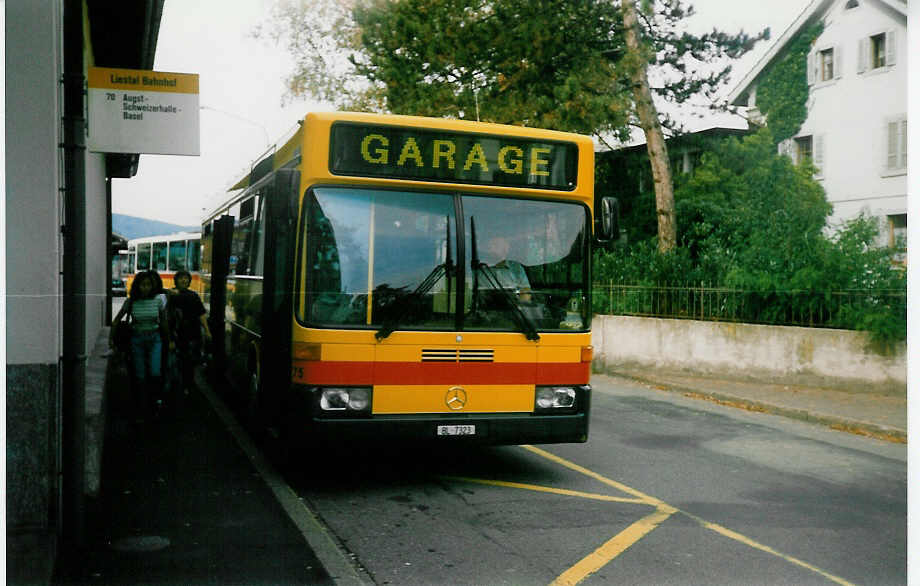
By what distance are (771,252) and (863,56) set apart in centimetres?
581

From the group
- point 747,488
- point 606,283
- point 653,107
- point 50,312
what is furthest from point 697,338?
point 50,312

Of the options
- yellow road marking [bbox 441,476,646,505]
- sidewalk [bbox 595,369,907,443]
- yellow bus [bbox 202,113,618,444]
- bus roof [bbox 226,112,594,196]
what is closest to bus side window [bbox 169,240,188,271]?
bus roof [bbox 226,112,594,196]

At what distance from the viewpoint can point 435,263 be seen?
20.7 ft

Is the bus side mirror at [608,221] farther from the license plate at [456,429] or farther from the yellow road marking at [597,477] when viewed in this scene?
the yellow road marking at [597,477]

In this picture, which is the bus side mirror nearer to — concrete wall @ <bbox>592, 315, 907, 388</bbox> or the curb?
the curb

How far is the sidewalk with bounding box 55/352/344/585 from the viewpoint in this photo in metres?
4.68

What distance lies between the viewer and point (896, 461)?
845cm

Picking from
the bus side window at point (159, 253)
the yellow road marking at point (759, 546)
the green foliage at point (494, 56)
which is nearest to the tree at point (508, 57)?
the green foliage at point (494, 56)

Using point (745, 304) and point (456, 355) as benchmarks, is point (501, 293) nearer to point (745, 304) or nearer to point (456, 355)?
point (456, 355)

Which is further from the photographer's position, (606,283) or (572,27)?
(606,283)

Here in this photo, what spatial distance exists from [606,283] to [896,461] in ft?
27.5

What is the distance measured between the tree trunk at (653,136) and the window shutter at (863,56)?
6.91 feet

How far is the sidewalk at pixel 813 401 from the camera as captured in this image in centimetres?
989
